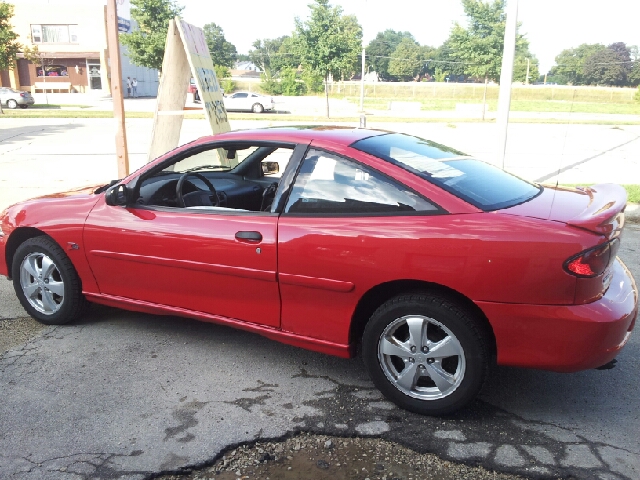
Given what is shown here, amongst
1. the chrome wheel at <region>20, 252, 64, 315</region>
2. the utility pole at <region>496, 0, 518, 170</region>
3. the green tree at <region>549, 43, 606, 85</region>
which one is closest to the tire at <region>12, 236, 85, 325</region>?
the chrome wheel at <region>20, 252, 64, 315</region>

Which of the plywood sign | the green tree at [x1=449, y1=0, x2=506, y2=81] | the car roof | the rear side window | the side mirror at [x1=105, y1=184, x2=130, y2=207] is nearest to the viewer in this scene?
the rear side window

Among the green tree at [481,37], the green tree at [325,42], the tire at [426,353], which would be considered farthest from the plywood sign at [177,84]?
the green tree at [481,37]

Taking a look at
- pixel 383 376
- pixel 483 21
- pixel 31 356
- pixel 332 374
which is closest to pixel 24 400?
pixel 31 356

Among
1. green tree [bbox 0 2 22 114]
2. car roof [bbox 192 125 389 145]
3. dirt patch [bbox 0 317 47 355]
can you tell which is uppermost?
green tree [bbox 0 2 22 114]

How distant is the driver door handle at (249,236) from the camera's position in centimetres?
346

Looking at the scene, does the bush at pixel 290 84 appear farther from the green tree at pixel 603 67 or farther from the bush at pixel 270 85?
the green tree at pixel 603 67

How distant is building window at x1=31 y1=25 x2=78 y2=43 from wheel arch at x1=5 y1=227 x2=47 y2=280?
56.4m

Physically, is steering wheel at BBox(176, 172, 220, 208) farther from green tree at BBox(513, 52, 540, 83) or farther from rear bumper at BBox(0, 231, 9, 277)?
green tree at BBox(513, 52, 540, 83)

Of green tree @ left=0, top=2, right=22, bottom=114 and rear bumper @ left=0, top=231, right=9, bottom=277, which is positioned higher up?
green tree @ left=0, top=2, right=22, bottom=114

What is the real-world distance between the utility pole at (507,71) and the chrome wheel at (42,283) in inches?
263

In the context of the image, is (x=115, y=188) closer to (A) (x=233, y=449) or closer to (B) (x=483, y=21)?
(A) (x=233, y=449)

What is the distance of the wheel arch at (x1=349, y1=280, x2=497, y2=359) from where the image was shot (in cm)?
308

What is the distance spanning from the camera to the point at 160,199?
13.6 feet

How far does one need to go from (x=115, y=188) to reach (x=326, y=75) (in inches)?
1130
